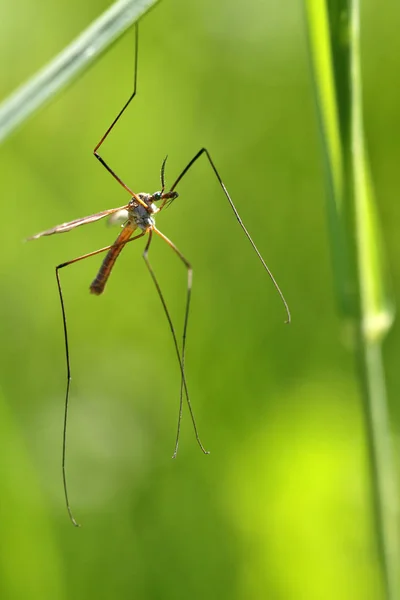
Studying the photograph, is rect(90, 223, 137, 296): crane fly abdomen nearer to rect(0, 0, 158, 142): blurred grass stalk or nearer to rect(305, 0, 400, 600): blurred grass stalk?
rect(305, 0, 400, 600): blurred grass stalk

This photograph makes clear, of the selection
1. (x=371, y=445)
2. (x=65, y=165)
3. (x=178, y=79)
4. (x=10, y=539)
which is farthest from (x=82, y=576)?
(x=178, y=79)

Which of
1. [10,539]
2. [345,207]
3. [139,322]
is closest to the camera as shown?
[345,207]

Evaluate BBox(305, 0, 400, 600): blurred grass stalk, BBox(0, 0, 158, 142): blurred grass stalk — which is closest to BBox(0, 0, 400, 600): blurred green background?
BBox(305, 0, 400, 600): blurred grass stalk

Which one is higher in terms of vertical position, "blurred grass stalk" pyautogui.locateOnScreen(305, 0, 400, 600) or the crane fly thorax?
the crane fly thorax

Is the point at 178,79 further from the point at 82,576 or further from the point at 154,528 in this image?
the point at 82,576

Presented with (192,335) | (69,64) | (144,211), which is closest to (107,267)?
(144,211)
